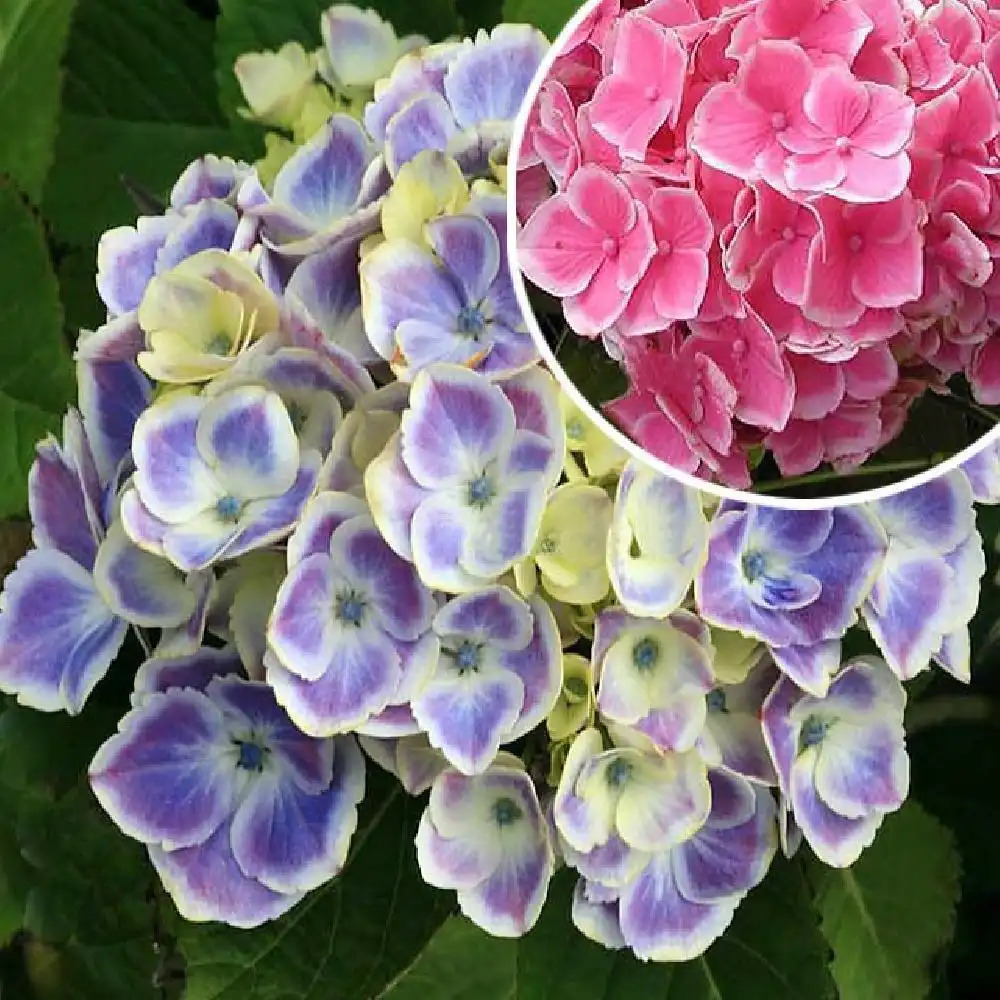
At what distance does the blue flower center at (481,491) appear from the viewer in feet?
1.66

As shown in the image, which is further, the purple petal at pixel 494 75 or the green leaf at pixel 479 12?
the green leaf at pixel 479 12

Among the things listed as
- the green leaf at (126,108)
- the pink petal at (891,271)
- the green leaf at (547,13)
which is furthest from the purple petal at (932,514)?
the green leaf at (126,108)

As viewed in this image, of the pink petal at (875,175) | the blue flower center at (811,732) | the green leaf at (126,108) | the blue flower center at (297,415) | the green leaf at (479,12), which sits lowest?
the green leaf at (126,108)

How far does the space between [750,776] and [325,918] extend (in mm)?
201

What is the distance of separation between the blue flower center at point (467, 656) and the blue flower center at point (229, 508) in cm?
9

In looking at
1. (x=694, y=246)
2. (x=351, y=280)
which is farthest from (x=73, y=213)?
(x=694, y=246)

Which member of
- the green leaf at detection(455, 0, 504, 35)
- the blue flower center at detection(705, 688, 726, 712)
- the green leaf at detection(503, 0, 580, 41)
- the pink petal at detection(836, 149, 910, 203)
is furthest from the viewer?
the green leaf at detection(455, 0, 504, 35)

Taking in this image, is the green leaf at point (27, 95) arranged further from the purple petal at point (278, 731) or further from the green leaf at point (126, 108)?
the purple petal at point (278, 731)

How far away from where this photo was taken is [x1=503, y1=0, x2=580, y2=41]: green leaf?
30.1 inches

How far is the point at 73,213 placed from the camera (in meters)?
1.01

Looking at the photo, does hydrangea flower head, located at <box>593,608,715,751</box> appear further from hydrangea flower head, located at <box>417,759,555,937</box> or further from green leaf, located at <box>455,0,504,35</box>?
green leaf, located at <box>455,0,504,35</box>

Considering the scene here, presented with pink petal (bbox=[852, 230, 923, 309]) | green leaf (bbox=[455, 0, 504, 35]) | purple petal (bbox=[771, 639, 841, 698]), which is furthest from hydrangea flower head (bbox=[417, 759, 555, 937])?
green leaf (bbox=[455, 0, 504, 35])

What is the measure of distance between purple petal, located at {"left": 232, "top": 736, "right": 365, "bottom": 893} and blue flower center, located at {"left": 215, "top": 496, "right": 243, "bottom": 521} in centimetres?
10

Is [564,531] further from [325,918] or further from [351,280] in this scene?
[325,918]
